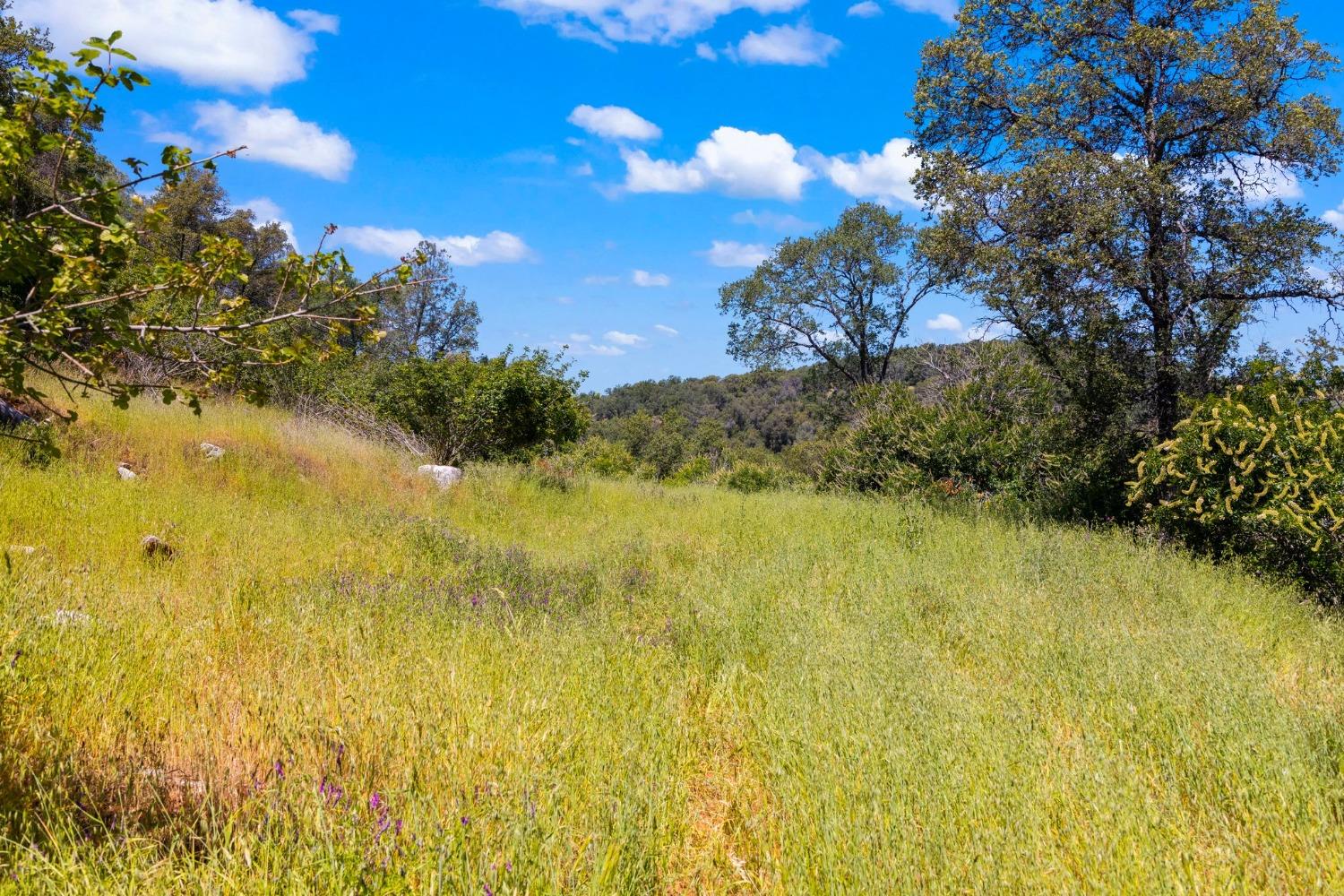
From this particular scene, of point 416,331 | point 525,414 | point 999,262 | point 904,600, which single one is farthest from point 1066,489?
point 416,331

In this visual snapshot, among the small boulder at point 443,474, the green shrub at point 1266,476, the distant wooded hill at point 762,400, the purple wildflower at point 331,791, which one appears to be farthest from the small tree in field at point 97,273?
the distant wooded hill at point 762,400

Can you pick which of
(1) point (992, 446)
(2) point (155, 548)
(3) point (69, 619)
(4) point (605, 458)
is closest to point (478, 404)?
(2) point (155, 548)

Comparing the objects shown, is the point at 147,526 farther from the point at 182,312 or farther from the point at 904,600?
the point at 904,600

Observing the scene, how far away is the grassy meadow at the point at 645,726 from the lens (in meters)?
2.38

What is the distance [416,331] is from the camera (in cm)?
3912

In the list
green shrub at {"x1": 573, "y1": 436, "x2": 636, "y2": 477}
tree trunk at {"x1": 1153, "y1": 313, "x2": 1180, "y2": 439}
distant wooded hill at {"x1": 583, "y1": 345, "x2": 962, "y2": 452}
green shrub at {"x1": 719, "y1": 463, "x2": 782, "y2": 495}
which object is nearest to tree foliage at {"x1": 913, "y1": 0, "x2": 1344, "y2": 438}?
tree trunk at {"x1": 1153, "y1": 313, "x2": 1180, "y2": 439}

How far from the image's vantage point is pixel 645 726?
11.6ft

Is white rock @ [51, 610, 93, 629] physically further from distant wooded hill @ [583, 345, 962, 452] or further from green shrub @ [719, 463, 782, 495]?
green shrub @ [719, 463, 782, 495]

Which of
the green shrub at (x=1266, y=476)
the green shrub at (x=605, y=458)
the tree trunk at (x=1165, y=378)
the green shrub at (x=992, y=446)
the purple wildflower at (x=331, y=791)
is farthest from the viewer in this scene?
the green shrub at (x=605, y=458)

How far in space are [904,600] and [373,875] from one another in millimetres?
4641

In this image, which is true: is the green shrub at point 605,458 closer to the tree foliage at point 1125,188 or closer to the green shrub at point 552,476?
the green shrub at point 552,476

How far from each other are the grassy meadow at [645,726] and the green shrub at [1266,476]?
89 centimetres

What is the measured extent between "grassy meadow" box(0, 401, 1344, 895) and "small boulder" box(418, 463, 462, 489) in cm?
554

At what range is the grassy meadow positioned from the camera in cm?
238
